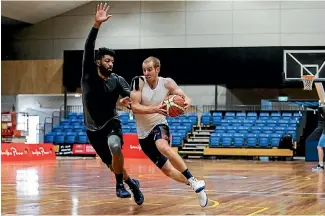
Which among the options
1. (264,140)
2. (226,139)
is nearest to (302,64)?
(264,140)

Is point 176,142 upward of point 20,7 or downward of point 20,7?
downward

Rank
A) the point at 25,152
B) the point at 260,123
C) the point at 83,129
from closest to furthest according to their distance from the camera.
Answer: the point at 25,152
the point at 260,123
the point at 83,129

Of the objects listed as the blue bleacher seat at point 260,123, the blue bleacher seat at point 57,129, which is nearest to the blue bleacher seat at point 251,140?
the blue bleacher seat at point 260,123

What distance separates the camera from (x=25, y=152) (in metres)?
21.6

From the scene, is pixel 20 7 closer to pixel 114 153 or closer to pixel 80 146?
pixel 80 146

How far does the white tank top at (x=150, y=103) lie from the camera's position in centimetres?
634

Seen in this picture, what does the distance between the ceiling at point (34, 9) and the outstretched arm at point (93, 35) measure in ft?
76.5

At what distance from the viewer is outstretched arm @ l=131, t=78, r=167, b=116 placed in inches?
233

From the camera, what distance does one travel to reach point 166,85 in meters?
6.44

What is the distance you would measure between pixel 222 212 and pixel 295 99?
25.9 metres

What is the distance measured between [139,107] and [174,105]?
40 cm

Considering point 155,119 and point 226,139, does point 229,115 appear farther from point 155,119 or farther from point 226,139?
point 155,119

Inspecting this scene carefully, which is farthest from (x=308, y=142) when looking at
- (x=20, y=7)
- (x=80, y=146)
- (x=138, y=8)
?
(x=20, y=7)

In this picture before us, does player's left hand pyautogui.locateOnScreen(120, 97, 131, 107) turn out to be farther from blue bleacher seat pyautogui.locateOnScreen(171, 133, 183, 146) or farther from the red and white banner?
the red and white banner
